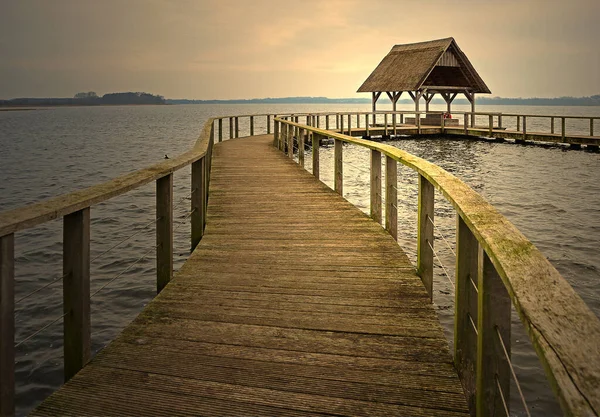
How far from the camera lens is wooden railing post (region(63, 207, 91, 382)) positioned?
9.30ft

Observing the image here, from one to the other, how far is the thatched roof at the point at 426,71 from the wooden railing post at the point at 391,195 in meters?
28.3

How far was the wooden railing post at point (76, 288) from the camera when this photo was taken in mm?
2836

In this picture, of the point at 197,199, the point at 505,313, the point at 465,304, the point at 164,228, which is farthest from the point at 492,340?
the point at 197,199

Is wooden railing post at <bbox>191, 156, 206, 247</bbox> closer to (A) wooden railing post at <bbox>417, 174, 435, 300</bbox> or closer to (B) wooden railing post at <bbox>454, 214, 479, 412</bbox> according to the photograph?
(A) wooden railing post at <bbox>417, 174, 435, 300</bbox>

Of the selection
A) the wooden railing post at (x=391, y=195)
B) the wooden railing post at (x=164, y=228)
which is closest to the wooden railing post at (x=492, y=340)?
the wooden railing post at (x=164, y=228)

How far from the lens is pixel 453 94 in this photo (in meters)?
36.4

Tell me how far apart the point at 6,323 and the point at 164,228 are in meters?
2.32

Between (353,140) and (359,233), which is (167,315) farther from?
(353,140)

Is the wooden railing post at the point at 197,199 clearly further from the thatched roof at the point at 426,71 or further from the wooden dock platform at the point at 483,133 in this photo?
the thatched roof at the point at 426,71

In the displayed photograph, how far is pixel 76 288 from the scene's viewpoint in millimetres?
2854

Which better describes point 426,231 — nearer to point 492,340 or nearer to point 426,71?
point 492,340

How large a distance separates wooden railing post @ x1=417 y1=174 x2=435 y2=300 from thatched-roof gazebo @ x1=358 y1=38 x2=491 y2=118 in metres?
29.7

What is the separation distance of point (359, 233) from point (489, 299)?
3.86 metres

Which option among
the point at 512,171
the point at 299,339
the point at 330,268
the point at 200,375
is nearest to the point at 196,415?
the point at 200,375
